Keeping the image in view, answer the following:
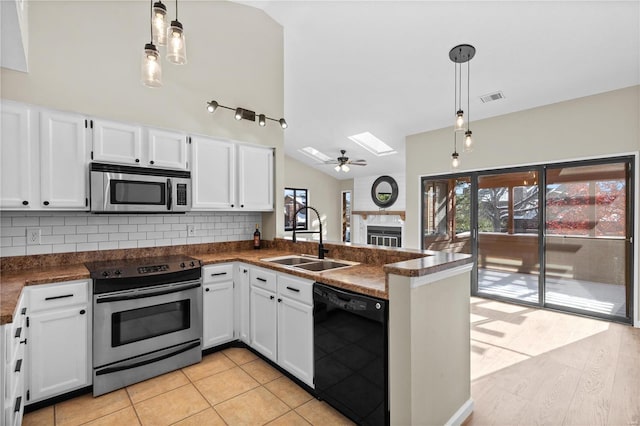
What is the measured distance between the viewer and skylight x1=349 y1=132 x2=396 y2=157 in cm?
666

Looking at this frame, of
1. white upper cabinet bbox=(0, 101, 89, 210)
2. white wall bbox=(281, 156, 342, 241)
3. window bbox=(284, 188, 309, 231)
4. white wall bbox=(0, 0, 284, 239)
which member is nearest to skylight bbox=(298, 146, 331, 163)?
white wall bbox=(281, 156, 342, 241)

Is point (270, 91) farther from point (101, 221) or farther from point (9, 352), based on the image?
point (9, 352)

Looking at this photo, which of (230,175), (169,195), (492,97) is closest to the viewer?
(169,195)

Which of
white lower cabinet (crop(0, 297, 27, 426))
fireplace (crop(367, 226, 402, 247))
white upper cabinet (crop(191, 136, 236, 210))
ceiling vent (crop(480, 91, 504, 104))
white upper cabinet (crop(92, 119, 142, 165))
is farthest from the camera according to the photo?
fireplace (crop(367, 226, 402, 247))

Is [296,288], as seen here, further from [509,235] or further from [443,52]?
[509,235]

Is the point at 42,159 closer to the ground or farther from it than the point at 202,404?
farther from it

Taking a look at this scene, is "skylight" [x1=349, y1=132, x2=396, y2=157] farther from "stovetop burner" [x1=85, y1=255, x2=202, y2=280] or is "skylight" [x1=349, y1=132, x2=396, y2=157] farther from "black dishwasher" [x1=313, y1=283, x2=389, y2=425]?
"black dishwasher" [x1=313, y1=283, x2=389, y2=425]

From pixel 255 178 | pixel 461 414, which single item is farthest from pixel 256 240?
pixel 461 414

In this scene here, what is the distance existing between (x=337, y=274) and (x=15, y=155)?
2.52 meters

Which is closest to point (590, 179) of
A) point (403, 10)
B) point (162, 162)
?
point (403, 10)

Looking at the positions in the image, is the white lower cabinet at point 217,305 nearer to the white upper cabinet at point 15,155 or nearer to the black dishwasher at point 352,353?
the black dishwasher at point 352,353

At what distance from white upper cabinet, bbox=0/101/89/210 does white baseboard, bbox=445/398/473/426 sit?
315 centimetres

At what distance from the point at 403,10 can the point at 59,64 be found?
324cm

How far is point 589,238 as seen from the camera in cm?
400
